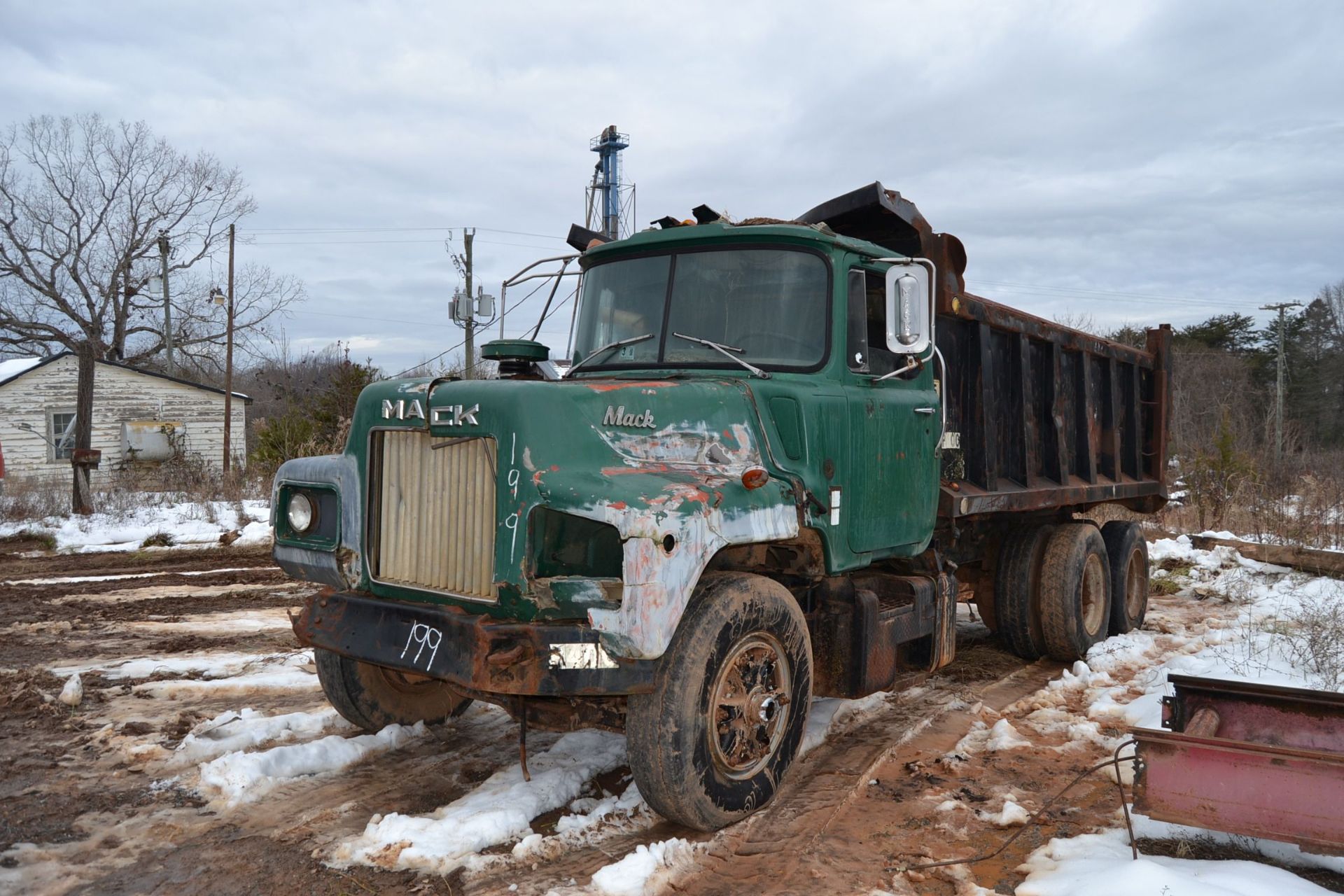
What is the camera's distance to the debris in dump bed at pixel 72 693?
18.8ft

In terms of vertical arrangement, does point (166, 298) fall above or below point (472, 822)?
above

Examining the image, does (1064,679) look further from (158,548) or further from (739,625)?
(158,548)

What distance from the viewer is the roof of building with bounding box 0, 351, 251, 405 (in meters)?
26.5

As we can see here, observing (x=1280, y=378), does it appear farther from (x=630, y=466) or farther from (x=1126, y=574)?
(x=630, y=466)

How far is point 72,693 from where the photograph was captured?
5.76 meters

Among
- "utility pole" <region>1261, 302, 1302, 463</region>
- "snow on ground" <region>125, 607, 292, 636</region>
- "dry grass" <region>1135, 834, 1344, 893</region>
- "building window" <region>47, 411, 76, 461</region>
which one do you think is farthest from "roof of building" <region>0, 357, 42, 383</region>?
"utility pole" <region>1261, 302, 1302, 463</region>

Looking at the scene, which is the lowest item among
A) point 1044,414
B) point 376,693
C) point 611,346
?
point 376,693

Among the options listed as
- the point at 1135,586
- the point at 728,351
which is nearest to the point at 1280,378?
the point at 1135,586

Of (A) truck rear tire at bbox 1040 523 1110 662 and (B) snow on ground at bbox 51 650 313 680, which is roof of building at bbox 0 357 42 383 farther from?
(A) truck rear tire at bbox 1040 523 1110 662

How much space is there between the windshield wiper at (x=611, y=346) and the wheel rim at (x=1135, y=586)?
5685 millimetres

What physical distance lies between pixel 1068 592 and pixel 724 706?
4314 millimetres

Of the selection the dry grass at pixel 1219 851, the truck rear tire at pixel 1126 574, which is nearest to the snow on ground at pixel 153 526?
the truck rear tire at pixel 1126 574

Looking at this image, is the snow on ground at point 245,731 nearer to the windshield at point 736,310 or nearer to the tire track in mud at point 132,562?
the windshield at point 736,310

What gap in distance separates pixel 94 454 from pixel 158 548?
178 inches
